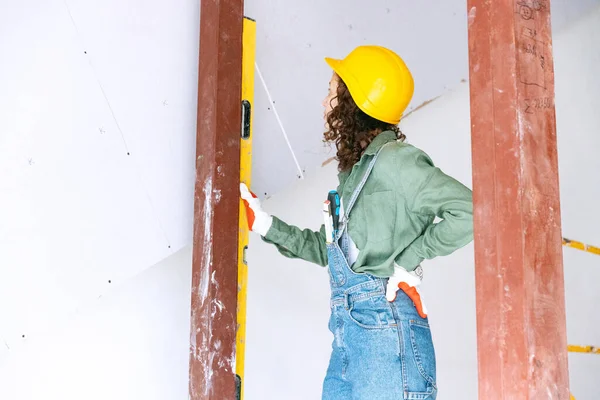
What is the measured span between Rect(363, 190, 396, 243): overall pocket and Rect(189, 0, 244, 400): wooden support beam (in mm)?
483

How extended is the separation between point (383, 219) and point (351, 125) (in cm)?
30

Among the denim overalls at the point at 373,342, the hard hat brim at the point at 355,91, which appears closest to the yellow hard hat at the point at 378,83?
the hard hat brim at the point at 355,91

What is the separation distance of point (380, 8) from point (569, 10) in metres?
1.33

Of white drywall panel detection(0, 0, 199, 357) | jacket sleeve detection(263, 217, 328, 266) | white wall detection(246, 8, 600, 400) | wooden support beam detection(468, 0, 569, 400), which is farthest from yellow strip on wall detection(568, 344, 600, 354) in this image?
wooden support beam detection(468, 0, 569, 400)

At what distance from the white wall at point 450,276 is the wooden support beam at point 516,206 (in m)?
1.56

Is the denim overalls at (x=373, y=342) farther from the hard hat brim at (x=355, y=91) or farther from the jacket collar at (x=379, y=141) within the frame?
the hard hat brim at (x=355, y=91)

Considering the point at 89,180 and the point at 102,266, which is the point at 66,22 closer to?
the point at 89,180

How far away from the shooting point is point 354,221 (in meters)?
2.04

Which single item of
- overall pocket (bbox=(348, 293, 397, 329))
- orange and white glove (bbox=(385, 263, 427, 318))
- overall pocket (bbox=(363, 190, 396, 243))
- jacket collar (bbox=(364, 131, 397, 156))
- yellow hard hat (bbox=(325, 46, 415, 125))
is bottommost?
overall pocket (bbox=(348, 293, 397, 329))

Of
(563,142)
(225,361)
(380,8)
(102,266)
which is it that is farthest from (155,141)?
(563,142)

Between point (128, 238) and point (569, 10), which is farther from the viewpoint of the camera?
point (569, 10)

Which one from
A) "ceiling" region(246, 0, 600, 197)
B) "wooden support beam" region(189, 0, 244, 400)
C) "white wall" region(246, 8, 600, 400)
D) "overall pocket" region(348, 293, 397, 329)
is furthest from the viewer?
"white wall" region(246, 8, 600, 400)

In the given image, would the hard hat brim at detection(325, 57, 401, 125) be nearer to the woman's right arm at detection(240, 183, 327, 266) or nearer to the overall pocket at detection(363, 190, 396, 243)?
the overall pocket at detection(363, 190, 396, 243)

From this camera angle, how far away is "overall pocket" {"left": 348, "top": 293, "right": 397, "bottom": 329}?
192 centimetres
